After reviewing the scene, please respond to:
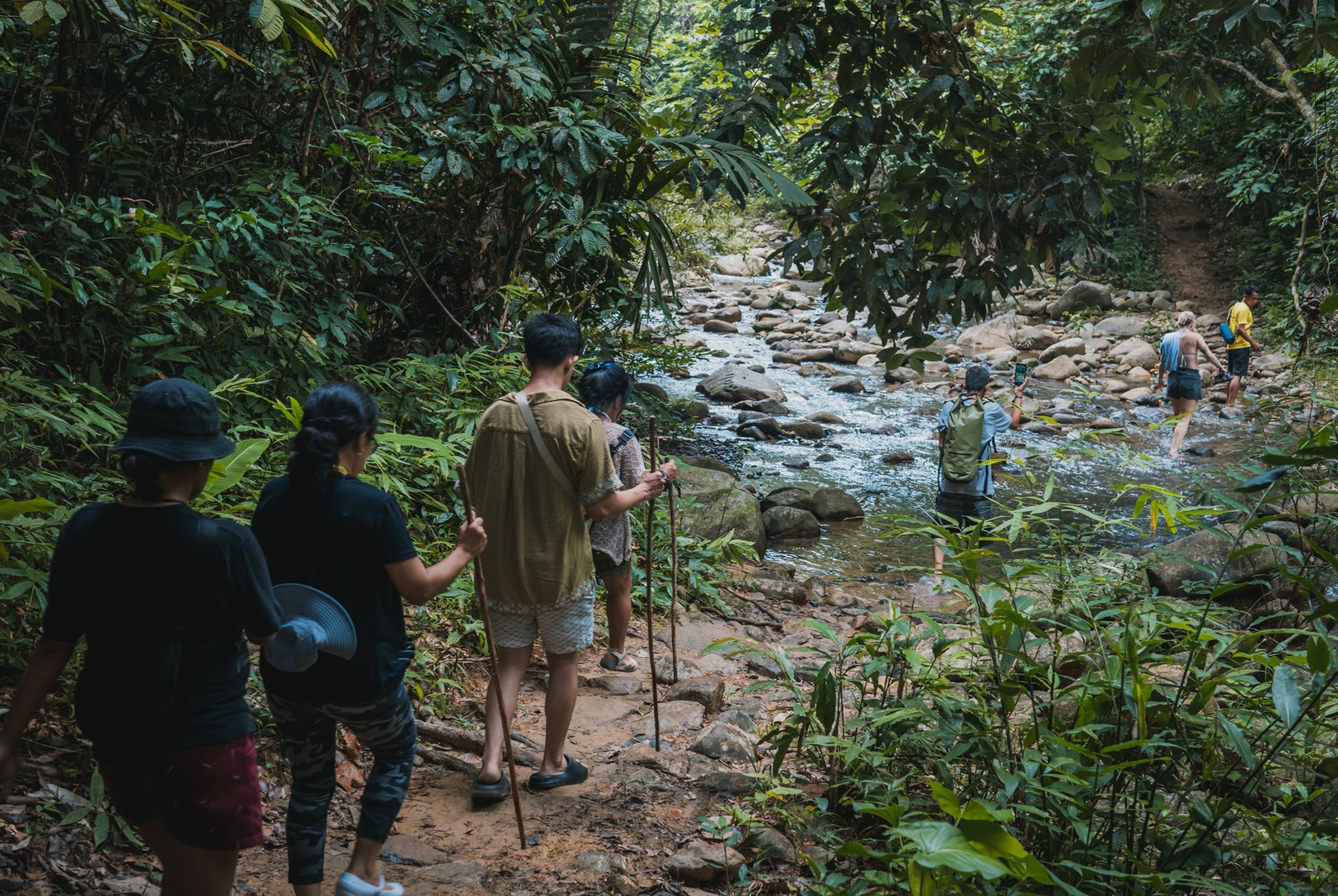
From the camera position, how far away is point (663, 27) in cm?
2291

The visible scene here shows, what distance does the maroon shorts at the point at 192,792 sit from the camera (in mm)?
2088

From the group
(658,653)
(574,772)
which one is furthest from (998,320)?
(574,772)

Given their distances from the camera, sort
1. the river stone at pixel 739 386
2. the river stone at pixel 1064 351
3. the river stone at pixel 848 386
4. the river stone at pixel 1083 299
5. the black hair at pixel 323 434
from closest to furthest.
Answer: the black hair at pixel 323 434 → the river stone at pixel 739 386 → the river stone at pixel 848 386 → the river stone at pixel 1064 351 → the river stone at pixel 1083 299

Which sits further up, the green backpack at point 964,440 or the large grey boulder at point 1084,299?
the large grey boulder at point 1084,299

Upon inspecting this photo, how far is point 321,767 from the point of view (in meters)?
2.64

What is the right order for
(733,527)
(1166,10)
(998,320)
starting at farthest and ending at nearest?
(998,320) → (733,527) → (1166,10)

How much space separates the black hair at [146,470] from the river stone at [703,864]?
1927 mm

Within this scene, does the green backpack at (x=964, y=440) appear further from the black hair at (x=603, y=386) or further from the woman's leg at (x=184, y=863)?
the woman's leg at (x=184, y=863)

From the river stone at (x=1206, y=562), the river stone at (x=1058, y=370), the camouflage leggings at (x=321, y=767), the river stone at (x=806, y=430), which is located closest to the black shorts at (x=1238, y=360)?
the river stone at (x=1058, y=370)

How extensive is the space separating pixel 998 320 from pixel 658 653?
16207mm

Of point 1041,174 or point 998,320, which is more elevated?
point 1041,174

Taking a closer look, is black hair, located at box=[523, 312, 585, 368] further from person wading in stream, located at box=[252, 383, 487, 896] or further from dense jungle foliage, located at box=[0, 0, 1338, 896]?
dense jungle foliage, located at box=[0, 0, 1338, 896]

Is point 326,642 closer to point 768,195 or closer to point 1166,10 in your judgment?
point 1166,10

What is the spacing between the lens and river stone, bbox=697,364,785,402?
14945 millimetres
